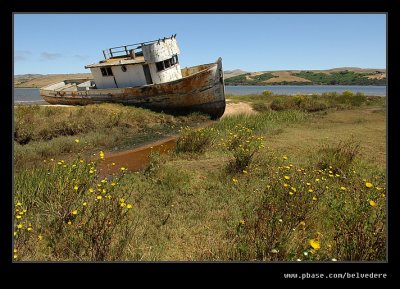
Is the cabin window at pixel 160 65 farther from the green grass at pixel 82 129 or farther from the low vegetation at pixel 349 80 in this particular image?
the low vegetation at pixel 349 80

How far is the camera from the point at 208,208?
545 cm

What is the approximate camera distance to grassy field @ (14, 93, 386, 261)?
3.49m

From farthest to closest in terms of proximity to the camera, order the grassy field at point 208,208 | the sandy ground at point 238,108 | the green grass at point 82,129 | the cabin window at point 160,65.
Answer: the sandy ground at point 238,108 → the cabin window at point 160,65 → the green grass at point 82,129 → the grassy field at point 208,208

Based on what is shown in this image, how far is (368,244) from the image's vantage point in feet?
10.8

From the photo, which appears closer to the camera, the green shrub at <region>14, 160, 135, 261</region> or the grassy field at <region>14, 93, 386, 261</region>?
the grassy field at <region>14, 93, 386, 261</region>

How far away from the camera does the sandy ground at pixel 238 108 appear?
2084 cm

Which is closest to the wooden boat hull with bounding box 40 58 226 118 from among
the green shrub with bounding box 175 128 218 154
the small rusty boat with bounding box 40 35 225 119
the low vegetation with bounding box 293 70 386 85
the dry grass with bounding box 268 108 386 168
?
the small rusty boat with bounding box 40 35 225 119

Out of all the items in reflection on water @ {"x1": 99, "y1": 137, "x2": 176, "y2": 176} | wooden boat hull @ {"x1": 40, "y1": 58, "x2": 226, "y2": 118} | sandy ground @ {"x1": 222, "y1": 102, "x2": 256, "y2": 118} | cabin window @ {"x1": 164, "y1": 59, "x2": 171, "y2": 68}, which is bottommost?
reflection on water @ {"x1": 99, "y1": 137, "x2": 176, "y2": 176}

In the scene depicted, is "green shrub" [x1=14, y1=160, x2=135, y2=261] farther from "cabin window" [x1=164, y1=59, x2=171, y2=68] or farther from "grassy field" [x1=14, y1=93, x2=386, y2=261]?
"cabin window" [x1=164, y1=59, x2=171, y2=68]

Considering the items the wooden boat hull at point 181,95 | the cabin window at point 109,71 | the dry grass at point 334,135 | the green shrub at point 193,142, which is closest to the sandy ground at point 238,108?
the wooden boat hull at point 181,95

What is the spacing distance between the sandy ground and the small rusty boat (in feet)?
4.56

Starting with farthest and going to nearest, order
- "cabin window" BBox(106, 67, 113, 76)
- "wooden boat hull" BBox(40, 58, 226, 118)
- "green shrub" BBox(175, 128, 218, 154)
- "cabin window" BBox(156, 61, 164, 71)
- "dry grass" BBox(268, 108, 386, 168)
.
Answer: "cabin window" BBox(106, 67, 113, 76) → "cabin window" BBox(156, 61, 164, 71) → "wooden boat hull" BBox(40, 58, 226, 118) → "green shrub" BBox(175, 128, 218, 154) → "dry grass" BBox(268, 108, 386, 168)
